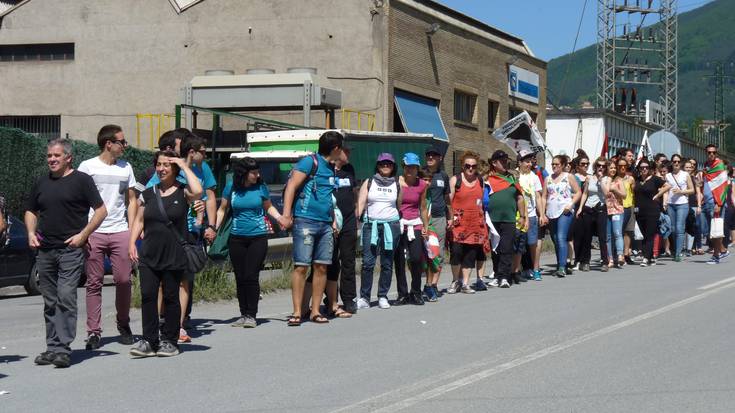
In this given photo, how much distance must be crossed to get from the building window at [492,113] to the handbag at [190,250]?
125 ft

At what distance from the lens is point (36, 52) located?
42.2 m

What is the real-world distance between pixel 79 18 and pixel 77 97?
2.85 metres

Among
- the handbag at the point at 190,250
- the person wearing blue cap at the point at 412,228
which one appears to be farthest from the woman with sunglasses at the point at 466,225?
the handbag at the point at 190,250

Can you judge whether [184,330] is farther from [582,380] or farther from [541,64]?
[541,64]

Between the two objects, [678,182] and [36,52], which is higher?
[36,52]

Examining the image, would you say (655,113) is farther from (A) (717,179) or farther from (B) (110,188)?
(B) (110,188)

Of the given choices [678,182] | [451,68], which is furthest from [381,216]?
[451,68]

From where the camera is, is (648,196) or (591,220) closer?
(591,220)

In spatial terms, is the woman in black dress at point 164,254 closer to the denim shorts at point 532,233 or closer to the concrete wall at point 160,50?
the denim shorts at point 532,233

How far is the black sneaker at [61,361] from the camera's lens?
30.3ft

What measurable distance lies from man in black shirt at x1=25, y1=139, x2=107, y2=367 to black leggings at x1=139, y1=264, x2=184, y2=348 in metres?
0.55

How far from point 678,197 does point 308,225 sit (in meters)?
11.3

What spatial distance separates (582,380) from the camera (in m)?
8.19

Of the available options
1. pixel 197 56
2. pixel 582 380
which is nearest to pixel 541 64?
pixel 197 56
